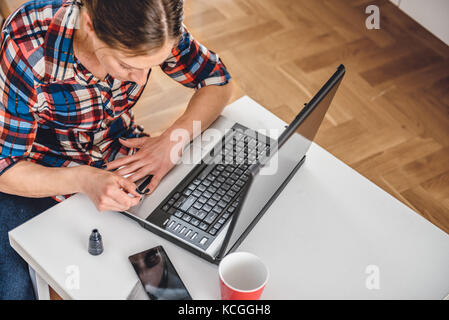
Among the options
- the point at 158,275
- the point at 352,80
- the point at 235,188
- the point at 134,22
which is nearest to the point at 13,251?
the point at 158,275

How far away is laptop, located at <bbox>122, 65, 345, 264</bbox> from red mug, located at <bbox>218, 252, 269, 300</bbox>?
4cm

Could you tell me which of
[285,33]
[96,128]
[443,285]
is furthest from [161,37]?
[285,33]

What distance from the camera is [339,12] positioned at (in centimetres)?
291

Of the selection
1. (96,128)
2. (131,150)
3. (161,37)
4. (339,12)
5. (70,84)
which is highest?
(161,37)

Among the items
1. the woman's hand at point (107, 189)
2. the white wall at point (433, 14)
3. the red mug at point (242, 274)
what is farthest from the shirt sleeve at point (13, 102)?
the white wall at point (433, 14)

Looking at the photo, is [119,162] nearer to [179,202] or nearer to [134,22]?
[179,202]

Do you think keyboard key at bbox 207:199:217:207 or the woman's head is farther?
keyboard key at bbox 207:199:217:207

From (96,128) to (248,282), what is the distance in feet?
1.89

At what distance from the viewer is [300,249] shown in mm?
1054

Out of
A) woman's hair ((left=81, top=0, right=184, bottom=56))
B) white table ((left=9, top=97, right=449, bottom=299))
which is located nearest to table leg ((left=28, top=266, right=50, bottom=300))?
white table ((left=9, top=97, right=449, bottom=299))

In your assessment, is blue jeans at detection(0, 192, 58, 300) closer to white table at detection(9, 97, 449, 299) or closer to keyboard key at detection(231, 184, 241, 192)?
white table at detection(9, 97, 449, 299)

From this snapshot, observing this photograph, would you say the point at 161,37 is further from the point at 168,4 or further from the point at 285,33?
the point at 285,33

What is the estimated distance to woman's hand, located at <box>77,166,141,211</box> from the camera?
1.02m

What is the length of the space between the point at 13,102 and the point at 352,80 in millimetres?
1868
